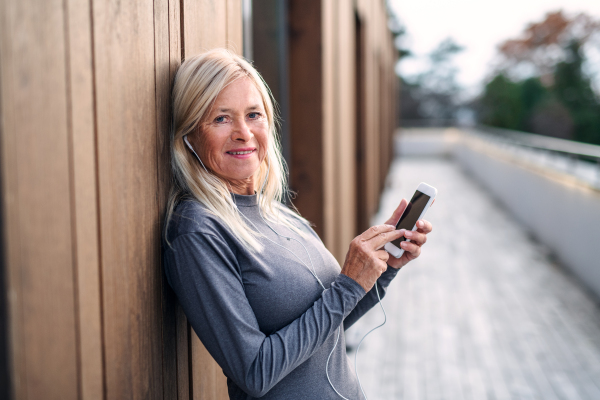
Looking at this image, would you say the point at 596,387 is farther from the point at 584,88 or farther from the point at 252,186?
the point at 584,88

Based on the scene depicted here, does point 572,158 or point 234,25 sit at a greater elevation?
point 234,25

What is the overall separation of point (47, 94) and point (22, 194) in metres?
0.18

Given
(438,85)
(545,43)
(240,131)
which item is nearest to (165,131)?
(240,131)

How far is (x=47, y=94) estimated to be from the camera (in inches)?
33.6

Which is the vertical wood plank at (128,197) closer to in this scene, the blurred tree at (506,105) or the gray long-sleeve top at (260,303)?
the gray long-sleeve top at (260,303)

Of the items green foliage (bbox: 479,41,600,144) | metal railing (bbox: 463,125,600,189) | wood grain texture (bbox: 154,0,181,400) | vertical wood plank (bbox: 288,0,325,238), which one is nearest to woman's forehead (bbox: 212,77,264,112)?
wood grain texture (bbox: 154,0,181,400)

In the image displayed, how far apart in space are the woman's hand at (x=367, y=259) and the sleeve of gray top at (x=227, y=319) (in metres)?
0.21

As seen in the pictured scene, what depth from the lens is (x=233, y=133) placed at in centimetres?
142

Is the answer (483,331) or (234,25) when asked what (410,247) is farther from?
(483,331)

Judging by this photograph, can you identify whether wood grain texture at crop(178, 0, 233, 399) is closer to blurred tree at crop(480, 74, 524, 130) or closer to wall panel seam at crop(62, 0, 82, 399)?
wall panel seam at crop(62, 0, 82, 399)

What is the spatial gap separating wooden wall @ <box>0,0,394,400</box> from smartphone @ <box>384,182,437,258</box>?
683 mm

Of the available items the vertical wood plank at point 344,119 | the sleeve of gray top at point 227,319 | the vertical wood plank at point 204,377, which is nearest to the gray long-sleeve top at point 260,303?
the sleeve of gray top at point 227,319

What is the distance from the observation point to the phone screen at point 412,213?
5.35ft

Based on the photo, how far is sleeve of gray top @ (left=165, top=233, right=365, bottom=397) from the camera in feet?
3.89
